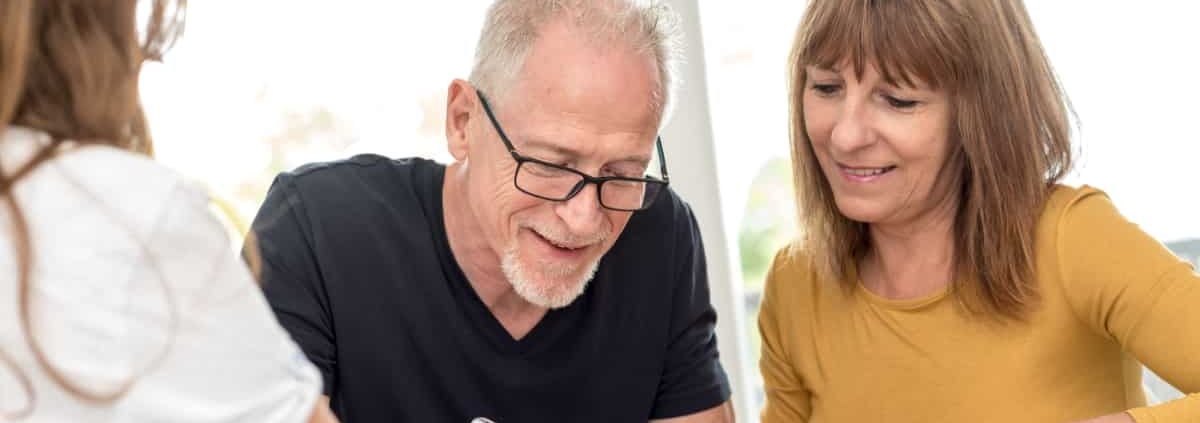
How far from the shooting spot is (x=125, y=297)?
0.95 meters

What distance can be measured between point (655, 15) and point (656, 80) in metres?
0.10

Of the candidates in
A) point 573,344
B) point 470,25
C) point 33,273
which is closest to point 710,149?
point 470,25

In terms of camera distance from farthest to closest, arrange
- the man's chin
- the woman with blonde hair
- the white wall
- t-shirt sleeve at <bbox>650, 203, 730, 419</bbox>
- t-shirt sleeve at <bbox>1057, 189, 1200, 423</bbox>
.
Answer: the white wall
t-shirt sleeve at <bbox>650, 203, 730, 419</bbox>
the man's chin
t-shirt sleeve at <bbox>1057, 189, 1200, 423</bbox>
the woman with blonde hair

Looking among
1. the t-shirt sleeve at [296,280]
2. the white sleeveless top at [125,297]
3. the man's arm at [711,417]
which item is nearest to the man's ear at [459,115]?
the t-shirt sleeve at [296,280]

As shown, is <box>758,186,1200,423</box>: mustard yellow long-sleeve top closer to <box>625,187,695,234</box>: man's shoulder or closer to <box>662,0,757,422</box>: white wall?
<box>625,187,695,234</box>: man's shoulder

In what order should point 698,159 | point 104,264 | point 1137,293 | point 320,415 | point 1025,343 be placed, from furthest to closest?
point 698,159
point 1025,343
point 1137,293
point 320,415
point 104,264

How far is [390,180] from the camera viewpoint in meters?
2.04

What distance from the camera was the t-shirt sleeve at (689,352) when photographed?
6.87 feet

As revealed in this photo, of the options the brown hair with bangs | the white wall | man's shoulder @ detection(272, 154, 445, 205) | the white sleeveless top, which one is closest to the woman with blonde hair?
the white sleeveless top

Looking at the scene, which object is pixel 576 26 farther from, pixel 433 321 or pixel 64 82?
pixel 64 82

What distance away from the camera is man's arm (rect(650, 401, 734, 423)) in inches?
82.4

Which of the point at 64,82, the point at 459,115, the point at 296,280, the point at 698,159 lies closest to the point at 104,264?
the point at 64,82

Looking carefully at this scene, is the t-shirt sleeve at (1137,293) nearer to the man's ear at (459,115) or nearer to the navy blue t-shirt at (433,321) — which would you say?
the navy blue t-shirt at (433,321)

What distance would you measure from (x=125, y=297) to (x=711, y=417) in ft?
4.20
